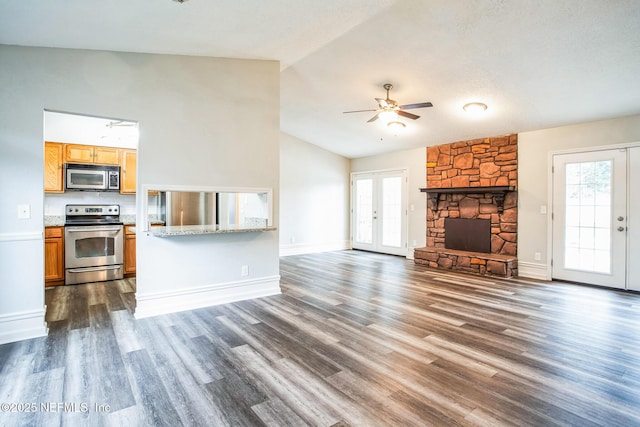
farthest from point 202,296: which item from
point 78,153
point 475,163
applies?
point 475,163

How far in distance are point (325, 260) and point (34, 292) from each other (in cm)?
485

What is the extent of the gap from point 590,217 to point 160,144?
19.6ft

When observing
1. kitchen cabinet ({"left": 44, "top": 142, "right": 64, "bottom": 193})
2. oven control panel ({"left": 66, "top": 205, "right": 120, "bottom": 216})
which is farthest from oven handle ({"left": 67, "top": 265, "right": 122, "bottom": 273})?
kitchen cabinet ({"left": 44, "top": 142, "right": 64, "bottom": 193})

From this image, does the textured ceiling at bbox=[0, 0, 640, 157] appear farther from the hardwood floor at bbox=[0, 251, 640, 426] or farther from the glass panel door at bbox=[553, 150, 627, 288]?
the hardwood floor at bbox=[0, 251, 640, 426]

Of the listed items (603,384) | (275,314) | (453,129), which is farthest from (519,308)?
(453,129)

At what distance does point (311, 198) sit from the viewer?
805 cm

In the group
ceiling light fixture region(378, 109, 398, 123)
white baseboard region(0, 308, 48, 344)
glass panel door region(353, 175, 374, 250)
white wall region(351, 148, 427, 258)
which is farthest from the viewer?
glass panel door region(353, 175, 374, 250)

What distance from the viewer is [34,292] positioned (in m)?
3.04

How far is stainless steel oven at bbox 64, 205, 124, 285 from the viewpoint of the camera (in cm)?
479

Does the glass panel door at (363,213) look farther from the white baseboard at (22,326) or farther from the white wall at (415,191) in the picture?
the white baseboard at (22,326)

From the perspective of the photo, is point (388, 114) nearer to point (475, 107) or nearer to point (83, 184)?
point (475, 107)

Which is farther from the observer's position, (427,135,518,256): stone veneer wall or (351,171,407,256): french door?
(351,171,407,256): french door

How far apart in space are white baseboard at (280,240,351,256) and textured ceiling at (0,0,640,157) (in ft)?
11.7

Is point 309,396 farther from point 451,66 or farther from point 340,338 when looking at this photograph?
point 451,66
